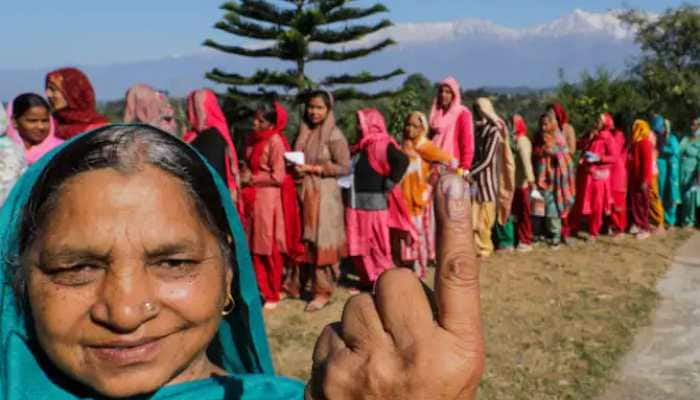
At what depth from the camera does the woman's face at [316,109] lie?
508cm

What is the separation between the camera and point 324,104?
5.10 m

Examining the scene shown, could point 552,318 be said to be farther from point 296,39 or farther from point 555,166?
point 296,39

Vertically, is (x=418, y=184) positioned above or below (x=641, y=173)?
above

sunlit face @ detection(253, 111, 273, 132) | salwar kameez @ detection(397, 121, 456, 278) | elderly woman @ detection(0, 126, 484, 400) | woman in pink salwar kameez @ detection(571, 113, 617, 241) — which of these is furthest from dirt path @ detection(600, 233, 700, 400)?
elderly woman @ detection(0, 126, 484, 400)

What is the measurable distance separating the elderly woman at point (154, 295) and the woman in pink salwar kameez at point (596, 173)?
7.07m

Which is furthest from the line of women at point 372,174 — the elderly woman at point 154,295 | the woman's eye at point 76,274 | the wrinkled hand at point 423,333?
the wrinkled hand at point 423,333

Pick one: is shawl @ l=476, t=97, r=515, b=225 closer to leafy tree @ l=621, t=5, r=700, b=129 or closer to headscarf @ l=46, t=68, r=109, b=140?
headscarf @ l=46, t=68, r=109, b=140

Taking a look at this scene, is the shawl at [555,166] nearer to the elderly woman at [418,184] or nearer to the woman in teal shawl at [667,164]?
the elderly woman at [418,184]

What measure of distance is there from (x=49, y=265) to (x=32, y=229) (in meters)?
0.09

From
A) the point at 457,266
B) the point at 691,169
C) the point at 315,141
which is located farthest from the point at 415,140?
the point at 457,266

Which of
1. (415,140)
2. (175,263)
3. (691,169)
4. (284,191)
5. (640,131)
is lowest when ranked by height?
(691,169)

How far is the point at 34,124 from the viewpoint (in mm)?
4371

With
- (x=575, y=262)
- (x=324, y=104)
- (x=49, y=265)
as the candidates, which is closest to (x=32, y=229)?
(x=49, y=265)

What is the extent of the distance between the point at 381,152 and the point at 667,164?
5.06 m
